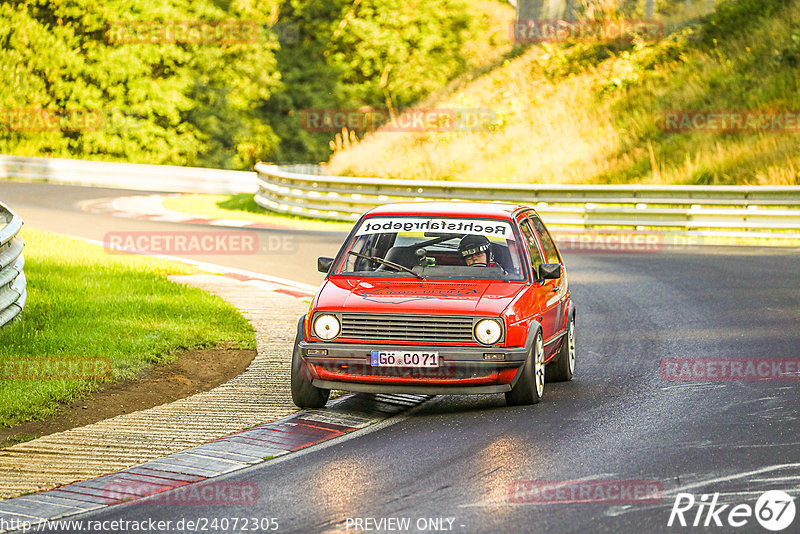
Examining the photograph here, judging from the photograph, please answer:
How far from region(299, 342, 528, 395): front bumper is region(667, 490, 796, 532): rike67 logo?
2.47m

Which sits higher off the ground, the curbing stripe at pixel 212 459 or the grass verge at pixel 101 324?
the grass verge at pixel 101 324

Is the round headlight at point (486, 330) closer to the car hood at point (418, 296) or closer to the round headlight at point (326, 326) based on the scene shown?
the car hood at point (418, 296)

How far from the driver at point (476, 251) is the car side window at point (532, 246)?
35 cm

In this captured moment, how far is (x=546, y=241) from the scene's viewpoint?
442 inches

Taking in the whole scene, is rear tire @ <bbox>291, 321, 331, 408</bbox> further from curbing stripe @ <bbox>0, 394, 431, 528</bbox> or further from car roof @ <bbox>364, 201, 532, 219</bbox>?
car roof @ <bbox>364, 201, 532, 219</bbox>

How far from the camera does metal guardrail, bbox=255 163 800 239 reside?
75.4 ft

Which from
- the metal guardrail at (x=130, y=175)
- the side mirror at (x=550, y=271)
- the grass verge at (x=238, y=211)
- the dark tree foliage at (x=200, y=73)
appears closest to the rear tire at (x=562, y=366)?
the side mirror at (x=550, y=271)

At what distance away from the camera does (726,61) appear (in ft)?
107

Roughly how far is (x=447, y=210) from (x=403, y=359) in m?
2.03

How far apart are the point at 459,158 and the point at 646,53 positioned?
767 centimetres

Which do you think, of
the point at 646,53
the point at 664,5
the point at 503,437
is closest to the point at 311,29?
the point at 664,5

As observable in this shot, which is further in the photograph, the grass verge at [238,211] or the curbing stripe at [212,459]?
the grass verge at [238,211]

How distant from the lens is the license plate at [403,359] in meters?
8.85

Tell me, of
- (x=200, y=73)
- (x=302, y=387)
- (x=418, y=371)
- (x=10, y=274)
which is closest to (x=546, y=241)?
(x=418, y=371)
